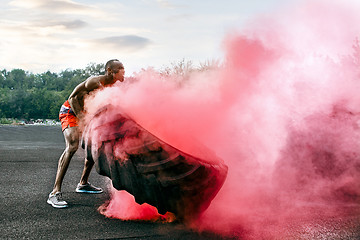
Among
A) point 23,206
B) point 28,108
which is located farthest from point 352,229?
point 28,108

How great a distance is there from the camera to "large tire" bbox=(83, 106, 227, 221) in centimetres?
326

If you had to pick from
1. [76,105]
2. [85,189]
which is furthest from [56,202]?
[76,105]

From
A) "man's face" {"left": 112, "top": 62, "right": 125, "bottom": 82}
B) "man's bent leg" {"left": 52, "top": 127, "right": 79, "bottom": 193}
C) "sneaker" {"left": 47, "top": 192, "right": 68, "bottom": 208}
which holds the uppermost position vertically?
"man's face" {"left": 112, "top": 62, "right": 125, "bottom": 82}

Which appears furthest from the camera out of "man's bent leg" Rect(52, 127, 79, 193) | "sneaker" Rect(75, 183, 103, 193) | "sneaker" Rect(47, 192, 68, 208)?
"sneaker" Rect(75, 183, 103, 193)

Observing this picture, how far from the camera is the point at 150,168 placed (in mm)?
3258

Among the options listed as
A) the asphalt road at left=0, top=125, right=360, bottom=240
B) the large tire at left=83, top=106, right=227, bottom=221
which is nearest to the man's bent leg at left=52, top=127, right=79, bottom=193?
the asphalt road at left=0, top=125, right=360, bottom=240

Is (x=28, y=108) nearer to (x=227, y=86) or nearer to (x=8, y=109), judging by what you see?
(x=8, y=109)

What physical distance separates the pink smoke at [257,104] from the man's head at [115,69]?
35 cm

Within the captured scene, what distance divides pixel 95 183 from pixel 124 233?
9.53 feet

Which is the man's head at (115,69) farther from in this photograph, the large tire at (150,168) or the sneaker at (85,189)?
the sneaker at (85,189)

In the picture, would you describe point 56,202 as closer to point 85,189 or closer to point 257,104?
point 85,189

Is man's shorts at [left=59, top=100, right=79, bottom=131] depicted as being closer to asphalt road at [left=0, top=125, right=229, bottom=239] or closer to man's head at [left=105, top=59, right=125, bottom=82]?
man's head at [left=105, top=59, right=125, bottom=82]

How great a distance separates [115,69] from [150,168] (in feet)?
5.80

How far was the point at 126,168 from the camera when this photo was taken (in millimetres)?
3332
